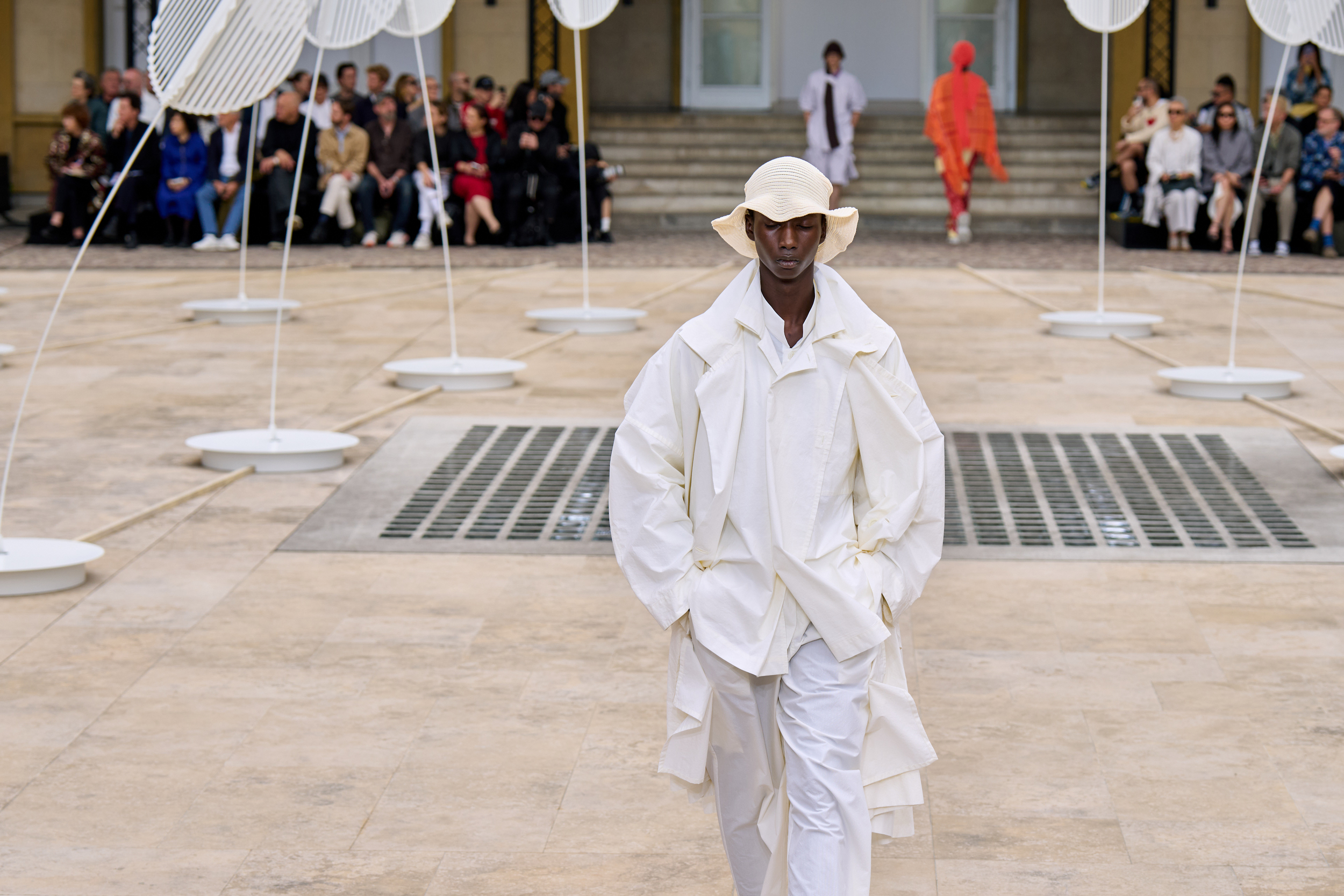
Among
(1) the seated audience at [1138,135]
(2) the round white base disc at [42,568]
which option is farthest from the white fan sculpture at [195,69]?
(1) the seated audience at [1138,135]

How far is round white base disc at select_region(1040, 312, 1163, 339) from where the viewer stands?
11.5 metres

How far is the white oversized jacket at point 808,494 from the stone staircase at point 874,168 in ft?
55.0

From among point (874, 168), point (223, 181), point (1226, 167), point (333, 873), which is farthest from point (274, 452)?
point (874, 168)

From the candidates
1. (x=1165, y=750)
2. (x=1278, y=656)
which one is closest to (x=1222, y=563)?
(x=1278, y=656)

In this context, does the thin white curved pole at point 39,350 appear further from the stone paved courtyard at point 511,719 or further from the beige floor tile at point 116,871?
the beige floor tile at point 116,871

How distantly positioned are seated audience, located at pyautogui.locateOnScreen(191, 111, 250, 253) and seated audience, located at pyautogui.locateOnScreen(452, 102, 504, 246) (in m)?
2.11

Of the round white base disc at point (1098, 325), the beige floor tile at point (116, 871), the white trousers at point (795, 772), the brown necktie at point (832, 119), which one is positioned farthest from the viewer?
the brown necktie at point (832, 119)

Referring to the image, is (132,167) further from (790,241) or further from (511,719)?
(790,241)

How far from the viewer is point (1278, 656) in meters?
5.27

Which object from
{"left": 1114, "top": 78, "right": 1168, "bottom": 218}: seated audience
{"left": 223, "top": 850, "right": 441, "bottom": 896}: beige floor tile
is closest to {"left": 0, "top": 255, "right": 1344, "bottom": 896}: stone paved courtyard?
{"left": 223, "top": 850, "right": 441, "bottom": 896}: beige floor tile

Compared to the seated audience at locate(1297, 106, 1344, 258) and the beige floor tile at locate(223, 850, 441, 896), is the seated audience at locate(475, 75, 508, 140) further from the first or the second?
the beige floor tile at locate(223, 850, 441, 896)

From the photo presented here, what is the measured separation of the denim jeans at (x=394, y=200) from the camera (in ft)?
58.4

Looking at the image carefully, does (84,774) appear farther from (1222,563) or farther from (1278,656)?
(1222,563)

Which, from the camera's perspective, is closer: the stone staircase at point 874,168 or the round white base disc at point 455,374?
the round white base disc at point 455,374
